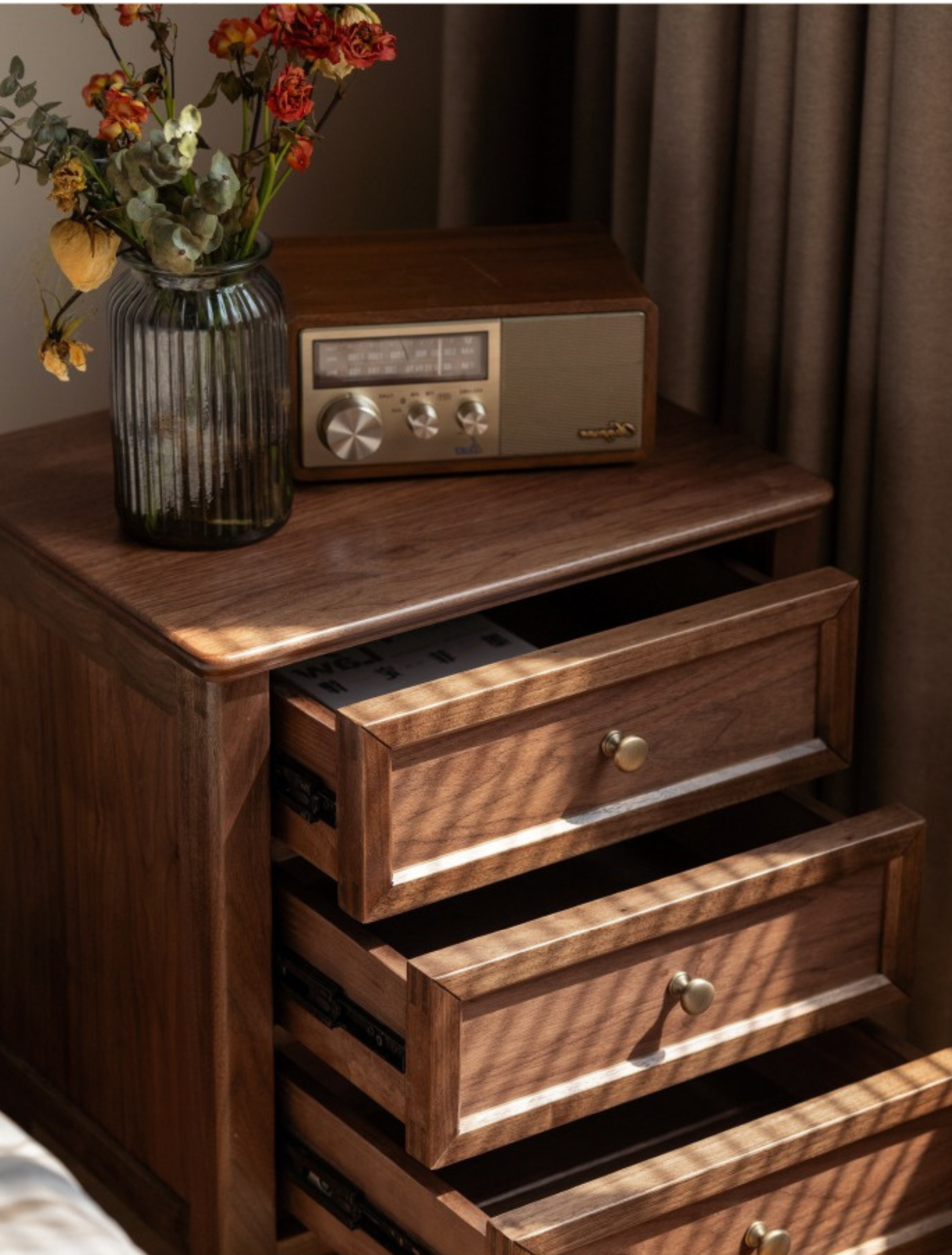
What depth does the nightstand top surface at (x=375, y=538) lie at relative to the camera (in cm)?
128

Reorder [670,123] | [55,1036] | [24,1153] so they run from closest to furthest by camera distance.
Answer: [24,1153] → [55,1036] → [670,123]

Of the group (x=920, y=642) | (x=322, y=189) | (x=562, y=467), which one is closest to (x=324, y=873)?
(x=562, y=467)

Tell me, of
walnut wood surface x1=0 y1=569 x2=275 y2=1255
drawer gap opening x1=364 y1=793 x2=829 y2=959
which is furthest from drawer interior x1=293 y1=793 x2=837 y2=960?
walnut wood surface x1=0 y1=569 x2=275 y2=1255

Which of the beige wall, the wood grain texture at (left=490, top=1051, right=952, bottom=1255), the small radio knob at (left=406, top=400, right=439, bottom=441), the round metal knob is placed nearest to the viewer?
the wood grain texture at (left=490, top=1051, right=952, bottom=1255)

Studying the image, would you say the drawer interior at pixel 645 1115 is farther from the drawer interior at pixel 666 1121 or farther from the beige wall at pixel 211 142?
the beige wall at pixel 211 142

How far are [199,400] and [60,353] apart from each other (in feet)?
0.30

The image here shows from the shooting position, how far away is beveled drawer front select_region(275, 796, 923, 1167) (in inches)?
49.3

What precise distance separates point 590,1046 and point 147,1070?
0.33 m

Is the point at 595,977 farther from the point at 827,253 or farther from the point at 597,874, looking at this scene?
the point at 827,253

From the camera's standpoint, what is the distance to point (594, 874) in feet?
4.99

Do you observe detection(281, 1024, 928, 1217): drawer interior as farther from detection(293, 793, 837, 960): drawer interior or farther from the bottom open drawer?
detection(293, 793, 837, 960): drawer interior

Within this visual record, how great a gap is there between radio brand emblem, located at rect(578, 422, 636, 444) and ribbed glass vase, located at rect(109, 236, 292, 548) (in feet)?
0.76

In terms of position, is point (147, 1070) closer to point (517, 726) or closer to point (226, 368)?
point (517, 726)

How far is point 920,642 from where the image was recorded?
5.22 feet
